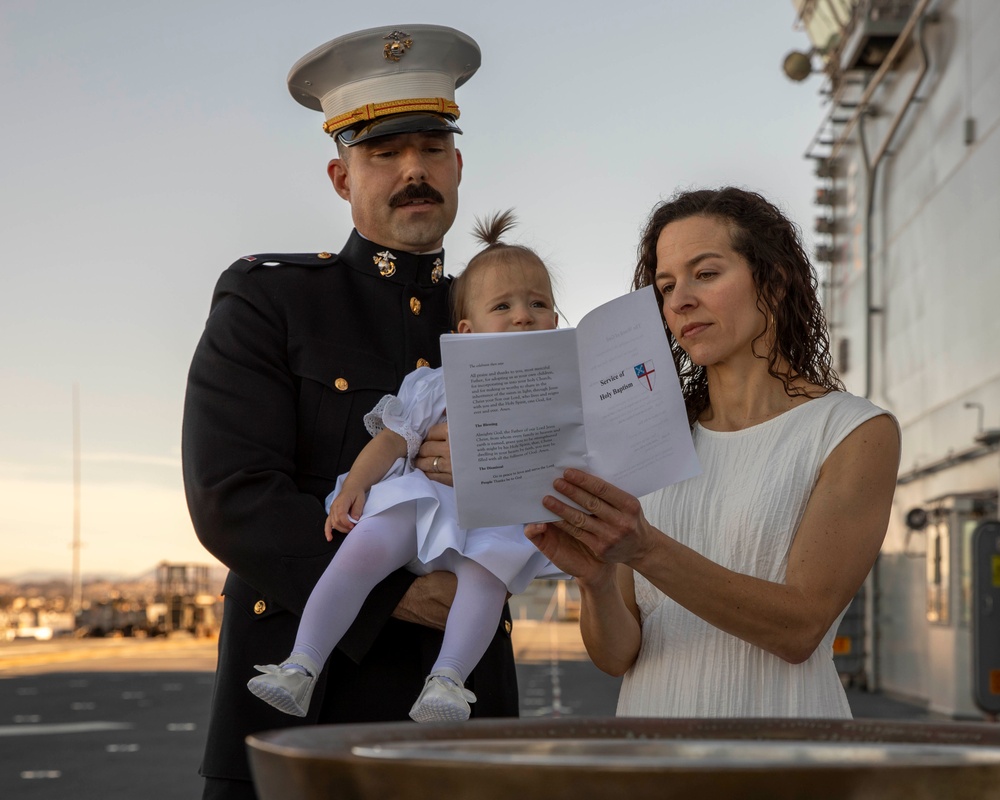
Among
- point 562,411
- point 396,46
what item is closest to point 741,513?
point 562,411

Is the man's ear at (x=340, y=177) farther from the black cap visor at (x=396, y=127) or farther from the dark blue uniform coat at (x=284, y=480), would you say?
the dark blue uniform coat at (x=284, y=480)

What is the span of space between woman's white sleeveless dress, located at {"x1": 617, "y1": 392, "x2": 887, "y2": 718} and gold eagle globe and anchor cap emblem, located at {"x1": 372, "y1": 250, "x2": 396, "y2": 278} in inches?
35.7

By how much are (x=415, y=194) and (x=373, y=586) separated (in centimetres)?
98

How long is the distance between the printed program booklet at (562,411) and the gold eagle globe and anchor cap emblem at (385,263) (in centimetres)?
120

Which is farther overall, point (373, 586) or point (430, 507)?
point (430, 507)

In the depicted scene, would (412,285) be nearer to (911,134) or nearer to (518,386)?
(518,386)

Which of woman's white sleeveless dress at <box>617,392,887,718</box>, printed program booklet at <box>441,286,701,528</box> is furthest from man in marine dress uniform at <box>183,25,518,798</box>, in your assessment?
printed program booklet at <box>441,286,701,528</box>

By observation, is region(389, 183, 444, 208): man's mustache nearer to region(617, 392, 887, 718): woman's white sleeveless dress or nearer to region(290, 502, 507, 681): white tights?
region(290, 502, 507, 681): white tights

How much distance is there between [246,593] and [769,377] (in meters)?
1.21

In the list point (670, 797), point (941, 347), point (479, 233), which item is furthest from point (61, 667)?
point (670, 797)

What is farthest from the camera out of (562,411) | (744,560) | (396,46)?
(396,46)

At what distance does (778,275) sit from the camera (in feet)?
9.08

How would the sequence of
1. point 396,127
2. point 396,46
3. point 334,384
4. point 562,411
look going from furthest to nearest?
point 396,46 < point 396,127 < point 334,384 < point 562,411

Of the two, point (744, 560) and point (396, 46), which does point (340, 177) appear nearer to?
point (396, 46)
